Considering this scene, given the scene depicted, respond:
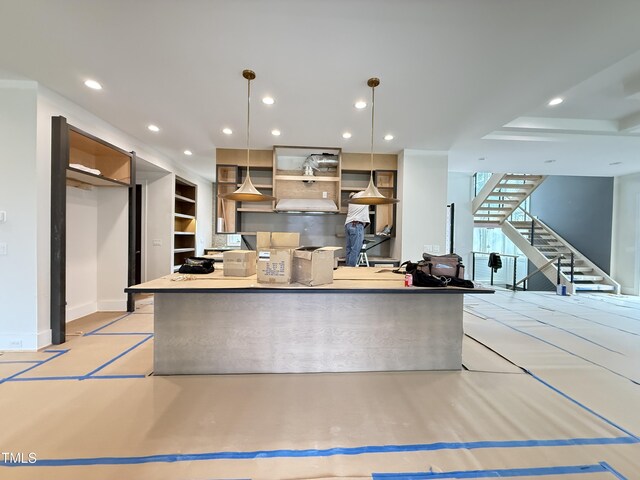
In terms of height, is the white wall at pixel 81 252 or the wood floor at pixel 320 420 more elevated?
the white wall at pixel 81 252

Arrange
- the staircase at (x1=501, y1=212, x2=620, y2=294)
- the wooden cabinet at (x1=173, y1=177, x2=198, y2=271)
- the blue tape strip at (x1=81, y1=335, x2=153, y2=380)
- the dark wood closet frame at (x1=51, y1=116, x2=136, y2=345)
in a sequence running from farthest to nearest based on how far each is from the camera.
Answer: the staircase at (x1=501, y1=212, x2=620, y2=294)
the wooden cabinet at (x1=173, y1=177, x2=198, y2=271)
the dark wood closet frame at (x1=51, y1=116, x2=136, y2=345)
the blue tape strip at (x1=81, y1=335, x2=153, y2=380)

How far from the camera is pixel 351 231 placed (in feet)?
14.1

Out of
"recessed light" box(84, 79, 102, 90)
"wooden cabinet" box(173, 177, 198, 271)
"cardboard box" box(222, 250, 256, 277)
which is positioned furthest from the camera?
"wooden cabinet" box(173, 177, 198, 271)

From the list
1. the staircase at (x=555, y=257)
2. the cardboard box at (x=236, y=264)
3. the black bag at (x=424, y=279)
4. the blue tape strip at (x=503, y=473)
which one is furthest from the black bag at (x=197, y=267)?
the staircase at (x=555, y=257)

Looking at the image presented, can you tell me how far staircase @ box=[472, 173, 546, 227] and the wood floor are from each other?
5.73 m

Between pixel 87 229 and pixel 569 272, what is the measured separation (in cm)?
1057

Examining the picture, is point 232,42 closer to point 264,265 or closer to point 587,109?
point 264,265

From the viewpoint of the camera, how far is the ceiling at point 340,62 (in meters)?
1.89

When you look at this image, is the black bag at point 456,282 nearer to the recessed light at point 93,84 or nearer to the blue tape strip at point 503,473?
the blue tape strip at point 503,473

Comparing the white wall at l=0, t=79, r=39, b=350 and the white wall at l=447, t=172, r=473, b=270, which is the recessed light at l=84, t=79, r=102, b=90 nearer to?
the white wall at l=0, t=79, r=39, b=350

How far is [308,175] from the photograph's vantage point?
4.68m

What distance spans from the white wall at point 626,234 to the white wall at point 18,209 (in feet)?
37.4

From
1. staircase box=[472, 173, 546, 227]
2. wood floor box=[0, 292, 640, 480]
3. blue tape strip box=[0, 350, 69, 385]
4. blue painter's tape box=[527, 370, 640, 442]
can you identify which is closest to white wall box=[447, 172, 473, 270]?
staircase box=[472, 173, 546, 227]

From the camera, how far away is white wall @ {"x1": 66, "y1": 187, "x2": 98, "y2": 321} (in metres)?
3.90
